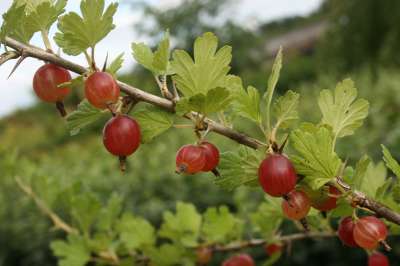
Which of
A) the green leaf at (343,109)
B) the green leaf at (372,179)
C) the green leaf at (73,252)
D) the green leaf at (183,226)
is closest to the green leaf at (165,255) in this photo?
the green leaf at (183,226)

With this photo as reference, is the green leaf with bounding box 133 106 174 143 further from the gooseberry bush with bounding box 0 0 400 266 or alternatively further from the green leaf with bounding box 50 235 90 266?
the green leaf with bounding box 50 235 90 266

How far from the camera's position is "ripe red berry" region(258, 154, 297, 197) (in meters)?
0.65

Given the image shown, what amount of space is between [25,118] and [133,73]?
364 cm

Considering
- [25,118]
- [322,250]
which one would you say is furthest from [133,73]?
[322,250]

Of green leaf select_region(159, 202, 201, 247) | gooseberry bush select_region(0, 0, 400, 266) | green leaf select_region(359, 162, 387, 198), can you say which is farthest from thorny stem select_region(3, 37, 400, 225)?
green leaf select_region(159, 202, 201, 247)

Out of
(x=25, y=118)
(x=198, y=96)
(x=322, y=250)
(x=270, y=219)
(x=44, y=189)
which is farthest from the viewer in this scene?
(x=25, y=118)

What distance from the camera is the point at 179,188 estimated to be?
2.95m

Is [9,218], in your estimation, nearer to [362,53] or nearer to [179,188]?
[179,188]

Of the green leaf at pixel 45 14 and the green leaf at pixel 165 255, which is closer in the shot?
the green leaf at pixel 45 14

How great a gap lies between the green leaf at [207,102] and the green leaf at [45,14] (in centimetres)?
22

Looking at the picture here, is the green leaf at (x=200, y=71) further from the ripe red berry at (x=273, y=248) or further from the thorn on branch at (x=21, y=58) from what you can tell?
the ripe red berry at (x=273, y=248)

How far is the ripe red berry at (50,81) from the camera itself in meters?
0.74

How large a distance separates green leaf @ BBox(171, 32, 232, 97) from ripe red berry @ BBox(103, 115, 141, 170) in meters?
0.09

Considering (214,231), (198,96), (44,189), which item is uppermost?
(198,96)
